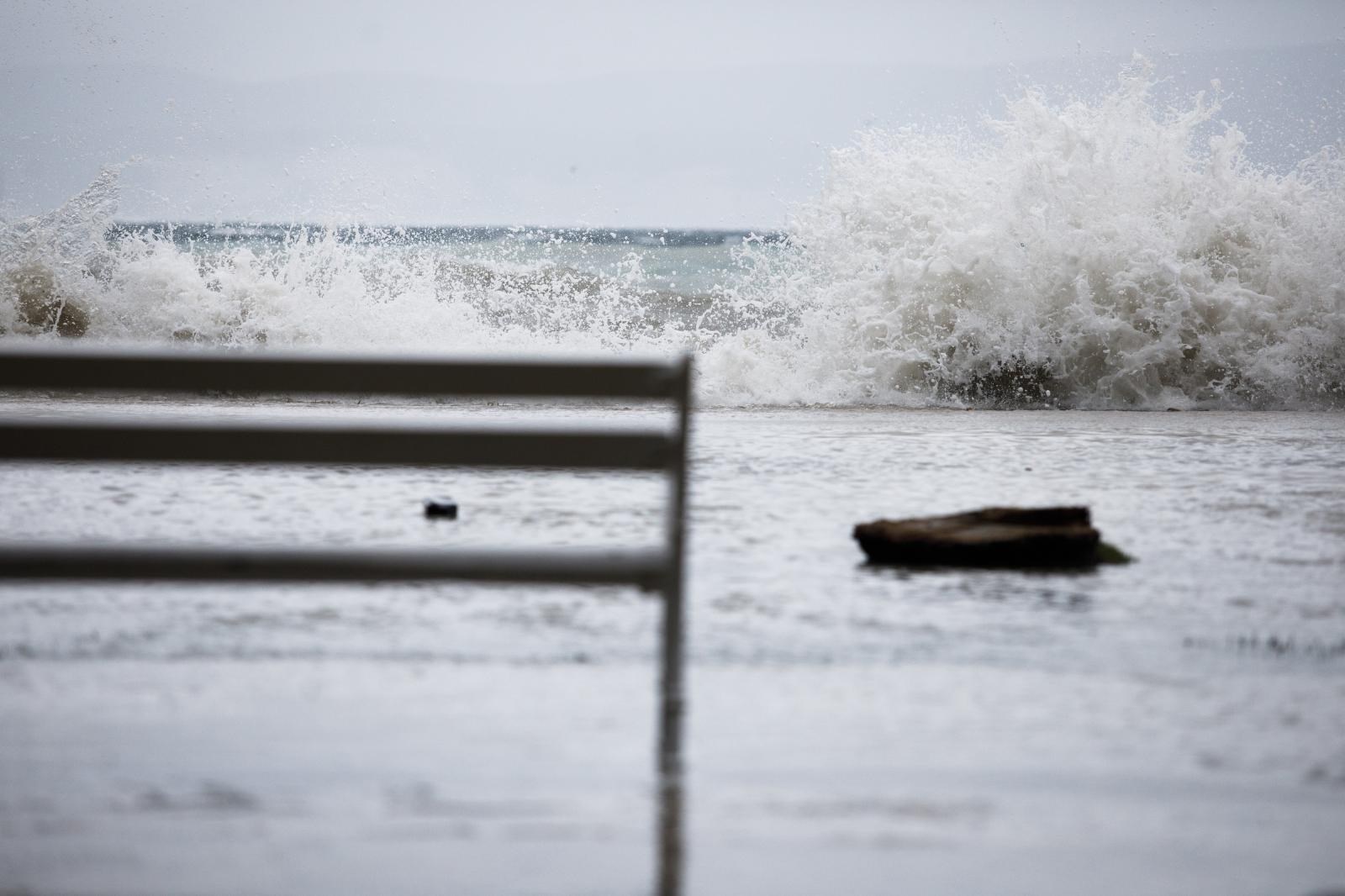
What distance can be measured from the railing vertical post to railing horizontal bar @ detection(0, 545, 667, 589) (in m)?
0.16

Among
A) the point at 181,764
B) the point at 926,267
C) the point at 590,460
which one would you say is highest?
the point at 926,267

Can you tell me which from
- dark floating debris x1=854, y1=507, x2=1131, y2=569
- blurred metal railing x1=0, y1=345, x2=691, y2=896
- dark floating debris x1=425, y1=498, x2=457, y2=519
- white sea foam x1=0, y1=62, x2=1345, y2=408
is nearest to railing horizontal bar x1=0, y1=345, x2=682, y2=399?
blurred metal railing x1=0, y1=345, x2=691, y2=896

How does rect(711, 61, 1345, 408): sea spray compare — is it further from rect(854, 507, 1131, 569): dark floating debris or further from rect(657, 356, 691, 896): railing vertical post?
rect(657, 356, 691, 896): railing vertical post

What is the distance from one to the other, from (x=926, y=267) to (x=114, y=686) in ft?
46.9

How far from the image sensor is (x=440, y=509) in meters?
7.57

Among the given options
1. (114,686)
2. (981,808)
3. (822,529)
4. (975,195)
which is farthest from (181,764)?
(975,195)

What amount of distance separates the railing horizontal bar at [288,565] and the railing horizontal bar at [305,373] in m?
0.38

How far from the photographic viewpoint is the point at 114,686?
431cm

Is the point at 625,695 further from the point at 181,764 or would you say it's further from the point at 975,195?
the point at 975,195

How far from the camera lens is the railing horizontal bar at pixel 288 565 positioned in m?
3.48

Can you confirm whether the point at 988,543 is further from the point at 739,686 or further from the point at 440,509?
the point at 440,509

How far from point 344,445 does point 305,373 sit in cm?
19

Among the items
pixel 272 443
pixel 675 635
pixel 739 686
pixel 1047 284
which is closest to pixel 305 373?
pixel 272 443

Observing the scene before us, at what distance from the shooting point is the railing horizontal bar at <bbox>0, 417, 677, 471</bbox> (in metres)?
3.52
